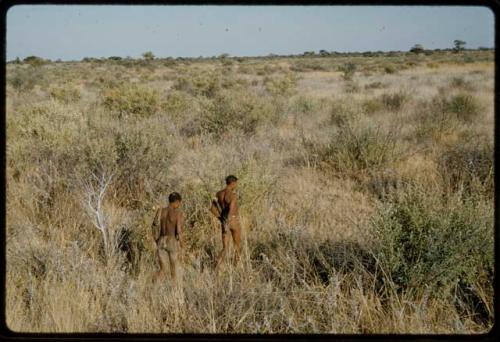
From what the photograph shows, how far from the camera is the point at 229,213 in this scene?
12.9ft

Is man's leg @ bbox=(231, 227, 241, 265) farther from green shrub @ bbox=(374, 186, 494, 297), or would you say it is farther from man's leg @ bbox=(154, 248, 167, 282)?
green shrub @ bbox=(374, 186, 494, 297)

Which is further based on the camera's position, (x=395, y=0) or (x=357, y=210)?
(x=357, y=210)

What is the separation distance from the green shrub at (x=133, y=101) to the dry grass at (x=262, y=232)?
7.33ft

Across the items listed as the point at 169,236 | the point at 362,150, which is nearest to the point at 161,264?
the point at 169,236

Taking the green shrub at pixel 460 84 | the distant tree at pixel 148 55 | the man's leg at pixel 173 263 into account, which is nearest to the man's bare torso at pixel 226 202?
the man's leg at pixel 173 263

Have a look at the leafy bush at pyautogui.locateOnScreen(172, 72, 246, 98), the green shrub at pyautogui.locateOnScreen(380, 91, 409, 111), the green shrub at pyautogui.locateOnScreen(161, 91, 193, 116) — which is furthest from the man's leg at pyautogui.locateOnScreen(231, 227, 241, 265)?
the leafy bush at pyautogui.locateOnScreen(172, 72, 246, 98)

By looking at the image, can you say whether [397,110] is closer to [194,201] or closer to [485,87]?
[485,87]

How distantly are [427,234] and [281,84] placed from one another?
634 inches

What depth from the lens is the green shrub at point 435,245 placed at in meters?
3.52

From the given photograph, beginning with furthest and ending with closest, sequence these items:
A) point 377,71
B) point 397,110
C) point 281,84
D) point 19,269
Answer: point 377,71 < point 281,84 < point 397,110 < point 19,269

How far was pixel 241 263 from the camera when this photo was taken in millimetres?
4039

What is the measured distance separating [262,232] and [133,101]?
8145 millimetres

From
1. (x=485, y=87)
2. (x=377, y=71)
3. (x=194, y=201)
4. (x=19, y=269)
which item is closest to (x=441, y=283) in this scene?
(x=194, y=201)

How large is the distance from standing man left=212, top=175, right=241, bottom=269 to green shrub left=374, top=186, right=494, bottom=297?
1.19 m
